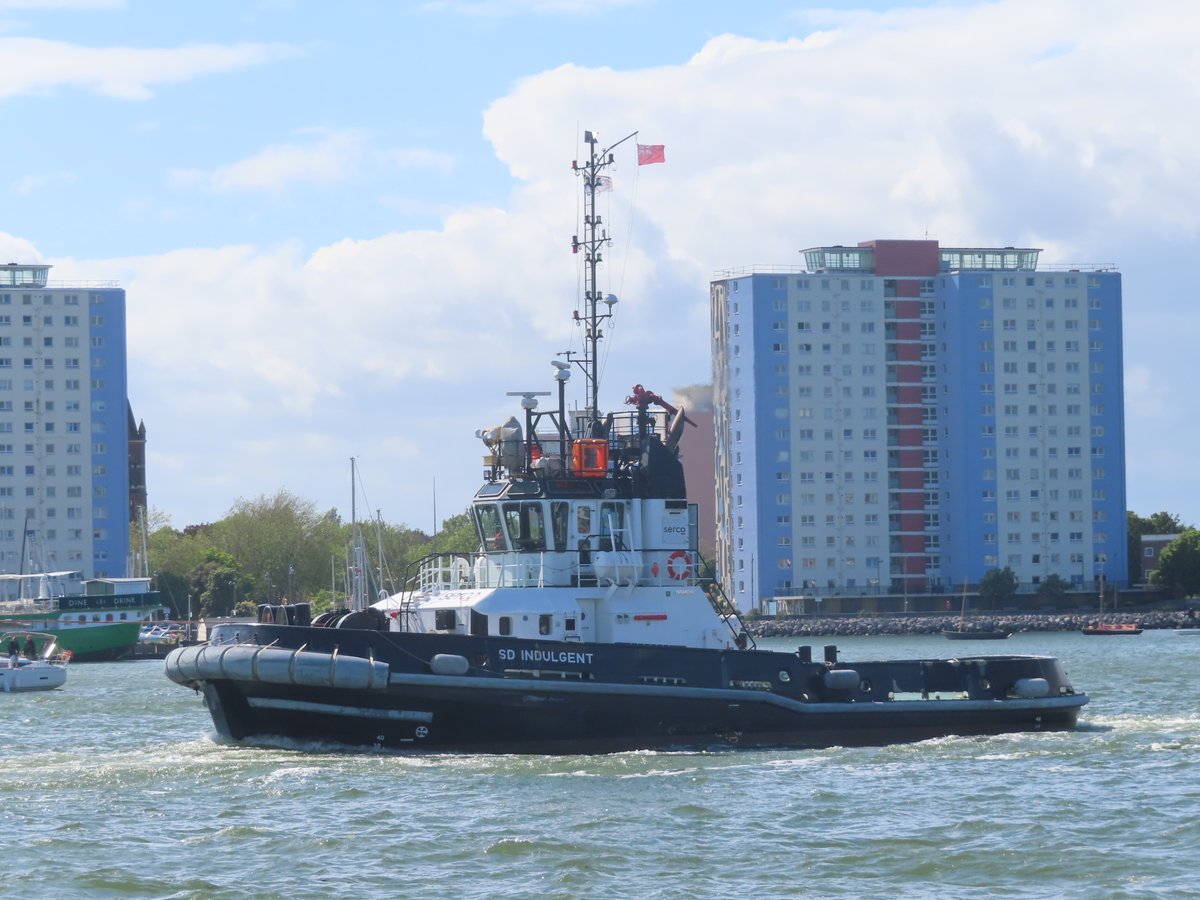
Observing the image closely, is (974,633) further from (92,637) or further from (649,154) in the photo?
(649,154)

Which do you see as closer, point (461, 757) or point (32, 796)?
point (32, 796)

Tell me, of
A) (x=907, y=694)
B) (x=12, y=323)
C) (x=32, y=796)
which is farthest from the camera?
(x=12, y=323)

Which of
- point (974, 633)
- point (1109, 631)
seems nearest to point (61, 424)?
point (974, 633)

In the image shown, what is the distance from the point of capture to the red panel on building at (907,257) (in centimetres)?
10712

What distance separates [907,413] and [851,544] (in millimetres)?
8686

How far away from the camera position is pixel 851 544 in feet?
349

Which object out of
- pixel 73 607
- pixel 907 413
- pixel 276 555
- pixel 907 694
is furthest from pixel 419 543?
pixel 907 694

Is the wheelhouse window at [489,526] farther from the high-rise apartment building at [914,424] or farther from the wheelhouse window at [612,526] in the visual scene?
the high-rise apartment building at [914,424]

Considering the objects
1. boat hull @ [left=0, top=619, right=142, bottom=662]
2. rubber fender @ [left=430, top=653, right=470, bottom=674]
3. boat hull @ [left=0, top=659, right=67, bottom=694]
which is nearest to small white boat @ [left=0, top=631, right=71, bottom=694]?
→ boat hull @ [left=0, top=659, right=67, bottom=694]

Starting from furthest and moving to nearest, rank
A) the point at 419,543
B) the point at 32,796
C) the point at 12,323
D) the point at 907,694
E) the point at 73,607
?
the point at 419,543 < the point at 12,323 < the point at 73,607 < the point at 907,694 < the point at 32,796

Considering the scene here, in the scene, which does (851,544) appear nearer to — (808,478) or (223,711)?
(808,478)

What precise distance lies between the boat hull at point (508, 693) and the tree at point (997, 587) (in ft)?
264

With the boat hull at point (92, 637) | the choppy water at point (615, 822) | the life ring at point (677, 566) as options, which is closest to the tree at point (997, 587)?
the boat hull at point (92, 637)

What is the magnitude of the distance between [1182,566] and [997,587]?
39.9ft
